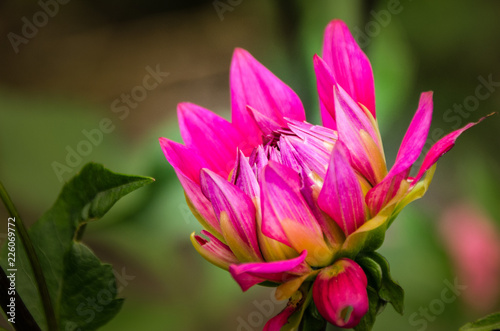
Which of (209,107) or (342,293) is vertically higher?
(209,107)

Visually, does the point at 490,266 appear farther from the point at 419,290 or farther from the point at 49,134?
the point at 49,134

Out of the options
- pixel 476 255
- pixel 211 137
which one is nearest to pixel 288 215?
pixel 211 137

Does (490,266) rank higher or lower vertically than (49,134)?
lower

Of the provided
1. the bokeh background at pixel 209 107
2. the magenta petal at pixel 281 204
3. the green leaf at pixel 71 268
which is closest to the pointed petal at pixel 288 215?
the magenta petal at pixel 281 204

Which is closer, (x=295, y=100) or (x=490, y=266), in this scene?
Result: (x=295, y=100)

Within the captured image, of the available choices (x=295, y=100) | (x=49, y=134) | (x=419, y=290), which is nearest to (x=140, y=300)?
(x=49, y=134)

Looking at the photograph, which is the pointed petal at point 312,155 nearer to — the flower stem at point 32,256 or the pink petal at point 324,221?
the pink petal at point 324,221

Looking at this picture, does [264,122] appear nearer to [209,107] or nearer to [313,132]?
[313,132]
